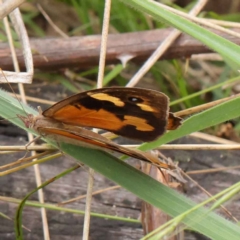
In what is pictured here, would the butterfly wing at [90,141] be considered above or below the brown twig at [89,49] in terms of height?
below

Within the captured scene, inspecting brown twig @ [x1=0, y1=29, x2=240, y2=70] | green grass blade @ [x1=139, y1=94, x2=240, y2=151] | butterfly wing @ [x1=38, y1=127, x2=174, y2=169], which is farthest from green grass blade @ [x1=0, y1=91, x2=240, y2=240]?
brown twig @ [x1=0, y1=29, x2=240, y2=70]

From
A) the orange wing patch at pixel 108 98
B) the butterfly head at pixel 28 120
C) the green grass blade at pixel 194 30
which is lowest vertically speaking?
the orange wing patch at pixel 108 98

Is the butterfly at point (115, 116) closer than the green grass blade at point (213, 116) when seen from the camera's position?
Yes

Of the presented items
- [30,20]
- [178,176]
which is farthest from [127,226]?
[30,20]

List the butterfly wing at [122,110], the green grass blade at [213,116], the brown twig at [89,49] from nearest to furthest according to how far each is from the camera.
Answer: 1. the butterfly wing at [122,110]
2. the green grass blade at [213,116]
3. the brown twig at [89,49]

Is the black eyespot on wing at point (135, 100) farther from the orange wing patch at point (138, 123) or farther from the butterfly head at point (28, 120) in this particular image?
the butterfly head at point (28, 120)

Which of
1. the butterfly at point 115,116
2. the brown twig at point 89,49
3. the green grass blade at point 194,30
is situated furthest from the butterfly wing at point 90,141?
the brown twig at point 89,49

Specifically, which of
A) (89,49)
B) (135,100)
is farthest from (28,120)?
(89,49)

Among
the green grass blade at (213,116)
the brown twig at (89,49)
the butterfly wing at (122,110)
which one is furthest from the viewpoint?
the brown twig at (89,49)

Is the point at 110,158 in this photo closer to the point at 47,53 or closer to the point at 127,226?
the point at 127,226
